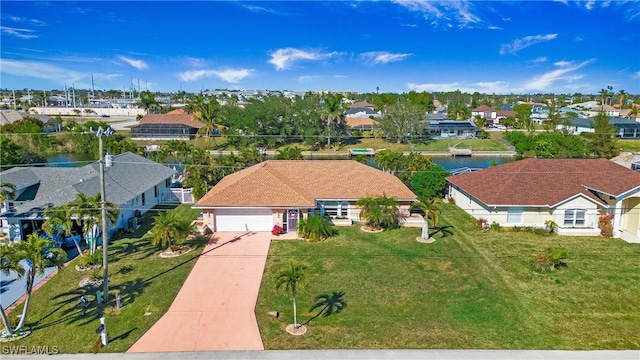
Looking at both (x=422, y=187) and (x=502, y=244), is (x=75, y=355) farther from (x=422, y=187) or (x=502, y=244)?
(x=422, y=187)

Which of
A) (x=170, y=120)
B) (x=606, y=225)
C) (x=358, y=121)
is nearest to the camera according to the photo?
(x=606, y=225)

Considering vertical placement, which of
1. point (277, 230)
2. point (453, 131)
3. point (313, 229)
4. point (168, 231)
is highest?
point (453, 131)

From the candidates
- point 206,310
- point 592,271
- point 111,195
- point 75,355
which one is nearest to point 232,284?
point 206,310

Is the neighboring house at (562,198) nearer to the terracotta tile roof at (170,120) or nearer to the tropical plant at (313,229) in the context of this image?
the tropical plant at (313,229)

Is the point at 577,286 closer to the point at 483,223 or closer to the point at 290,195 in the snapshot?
the point at 483,223

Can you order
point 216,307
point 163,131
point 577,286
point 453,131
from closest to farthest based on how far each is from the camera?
1. point 216,307
2. point 577,286
3. point 453,131
4. point 163,131

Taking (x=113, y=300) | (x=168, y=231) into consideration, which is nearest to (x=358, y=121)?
(x=168, y=231)

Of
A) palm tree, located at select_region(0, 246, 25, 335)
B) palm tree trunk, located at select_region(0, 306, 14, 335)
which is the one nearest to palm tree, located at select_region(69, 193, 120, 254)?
palm tree, located at select_region(0, 246, 25, 335)
